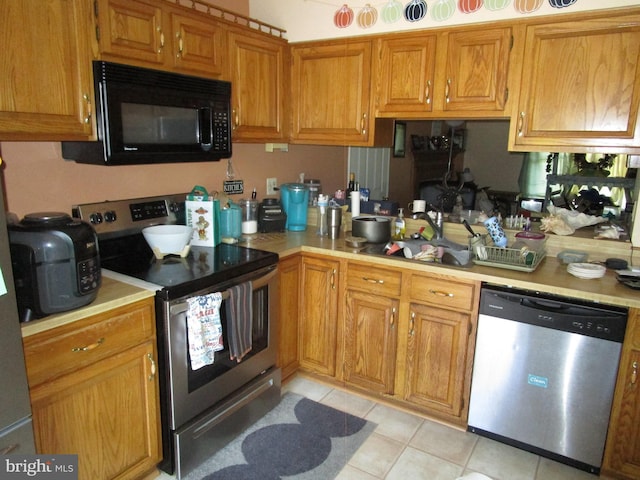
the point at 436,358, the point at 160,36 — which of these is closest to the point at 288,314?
the point at 436,358

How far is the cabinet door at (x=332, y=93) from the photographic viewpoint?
2703 millimetres

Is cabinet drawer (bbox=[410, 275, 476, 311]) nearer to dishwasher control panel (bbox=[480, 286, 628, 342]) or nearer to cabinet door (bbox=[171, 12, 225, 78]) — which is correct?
dishwasher control panel (bbox=[480, 286, 628, 342])

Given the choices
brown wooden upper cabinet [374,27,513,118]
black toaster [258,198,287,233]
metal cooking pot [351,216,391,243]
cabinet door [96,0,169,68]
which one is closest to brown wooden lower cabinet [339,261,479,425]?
metal cooking pot [351,216,391,243]

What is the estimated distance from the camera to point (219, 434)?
2119 mm

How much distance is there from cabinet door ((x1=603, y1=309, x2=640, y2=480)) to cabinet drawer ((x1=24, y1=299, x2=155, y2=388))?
6.41 ft

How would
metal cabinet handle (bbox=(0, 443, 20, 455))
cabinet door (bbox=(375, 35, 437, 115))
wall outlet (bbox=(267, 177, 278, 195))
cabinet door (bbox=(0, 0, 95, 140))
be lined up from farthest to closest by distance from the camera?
1. wall outlet (bbox=(267, 177, 278, 195))
2. cabinet door (bbox=(375, 35, 437, 115))
3. cabinet door (bbox=(0, 0, 95, 140))
4. metal cabinet handle (bbox=(0, 443, 20, 455))

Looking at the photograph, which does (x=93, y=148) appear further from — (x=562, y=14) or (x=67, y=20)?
(x=562, y=14)

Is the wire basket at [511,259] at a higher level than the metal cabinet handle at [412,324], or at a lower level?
higher

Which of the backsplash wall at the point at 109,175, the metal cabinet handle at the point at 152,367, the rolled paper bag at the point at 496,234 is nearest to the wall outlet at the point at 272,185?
the backsplash wall at the point at 109,175

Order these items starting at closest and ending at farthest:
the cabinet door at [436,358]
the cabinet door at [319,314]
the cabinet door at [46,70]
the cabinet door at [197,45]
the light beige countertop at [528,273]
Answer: the cabinet door at [46,70] → the light beige countertop at [528,273] → the cabinet door at [197,45] → the cabinet door at [436,358] → the cabinet door at [319,314]

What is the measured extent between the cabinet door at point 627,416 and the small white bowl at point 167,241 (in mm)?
1998

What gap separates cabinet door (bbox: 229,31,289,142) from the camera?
99.0 inches
